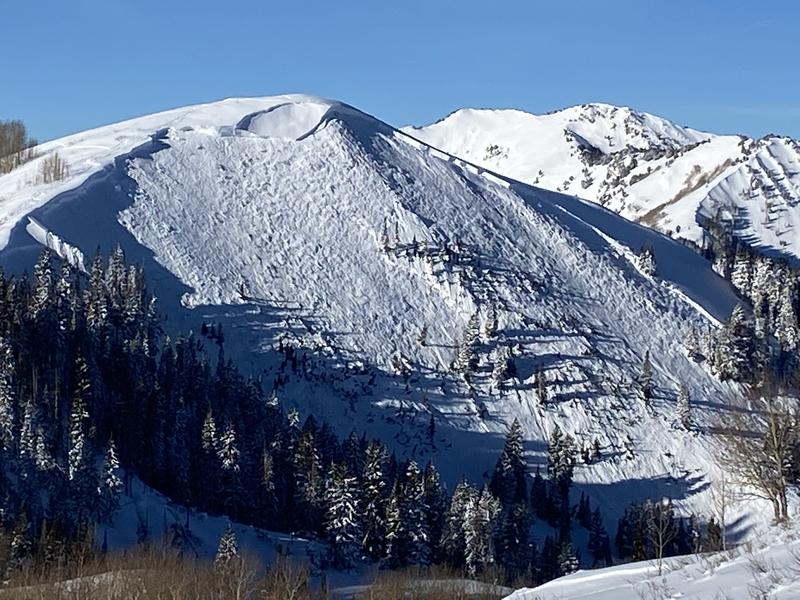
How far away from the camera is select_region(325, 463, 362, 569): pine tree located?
2203 inches

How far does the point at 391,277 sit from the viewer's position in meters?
98.8

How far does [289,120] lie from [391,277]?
35543 mm

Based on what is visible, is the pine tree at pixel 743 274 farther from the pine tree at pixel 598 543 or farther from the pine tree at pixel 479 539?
the pine tree at pixel 479 539

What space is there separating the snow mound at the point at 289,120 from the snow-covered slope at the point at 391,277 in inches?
12.5

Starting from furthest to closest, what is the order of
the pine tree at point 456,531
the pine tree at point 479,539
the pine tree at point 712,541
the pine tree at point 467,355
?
the pine tree at point 467,355 → the pine tree at point 456,531 → the pine tree at point 479,539 → the pine tree at point 712,541

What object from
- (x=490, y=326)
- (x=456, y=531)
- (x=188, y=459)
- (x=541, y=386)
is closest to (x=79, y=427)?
(x=188, y=459)

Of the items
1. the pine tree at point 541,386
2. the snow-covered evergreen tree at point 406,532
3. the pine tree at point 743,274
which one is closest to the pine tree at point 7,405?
the snow-covered evergreen tree at point 406,532

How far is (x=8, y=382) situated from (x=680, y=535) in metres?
52.8

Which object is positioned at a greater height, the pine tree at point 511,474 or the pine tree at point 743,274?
the pine tree at point 743,274

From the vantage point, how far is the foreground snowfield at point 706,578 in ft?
40.0

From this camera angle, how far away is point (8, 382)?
2035 inches

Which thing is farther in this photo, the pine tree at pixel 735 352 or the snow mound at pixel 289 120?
the snow mound at pixel 289 120

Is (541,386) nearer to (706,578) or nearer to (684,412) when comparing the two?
(684,412)

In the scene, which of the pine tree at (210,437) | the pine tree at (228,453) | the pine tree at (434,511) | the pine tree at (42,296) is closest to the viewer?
the pine tree at (434,511)
